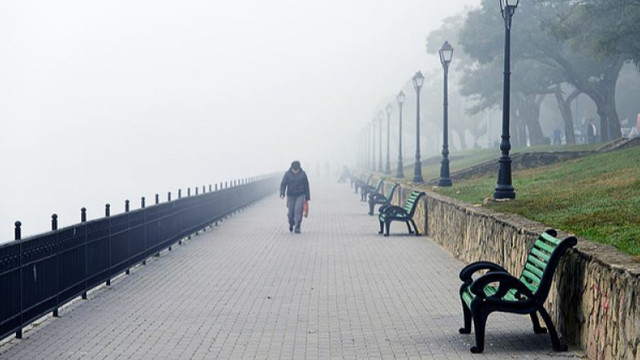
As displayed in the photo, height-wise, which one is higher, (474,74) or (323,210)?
(474,74)

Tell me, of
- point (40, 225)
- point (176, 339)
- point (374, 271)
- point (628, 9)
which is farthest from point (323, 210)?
point (40, 225)

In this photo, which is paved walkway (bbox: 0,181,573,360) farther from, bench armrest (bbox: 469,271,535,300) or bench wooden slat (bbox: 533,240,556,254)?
bench wooden slat (bbox: 533,240,556,254)

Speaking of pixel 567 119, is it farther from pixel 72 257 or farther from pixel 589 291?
pixel 589 291

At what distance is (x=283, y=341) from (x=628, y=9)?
30.8 metres

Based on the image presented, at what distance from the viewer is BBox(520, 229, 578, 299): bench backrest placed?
30.6ft

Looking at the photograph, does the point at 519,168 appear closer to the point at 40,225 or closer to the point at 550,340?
the point at 550,340

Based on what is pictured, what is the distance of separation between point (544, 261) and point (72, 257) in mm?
5633

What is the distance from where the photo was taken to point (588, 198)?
1756cm

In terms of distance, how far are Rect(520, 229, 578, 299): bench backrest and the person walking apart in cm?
1510

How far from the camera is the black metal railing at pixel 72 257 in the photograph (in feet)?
32.7

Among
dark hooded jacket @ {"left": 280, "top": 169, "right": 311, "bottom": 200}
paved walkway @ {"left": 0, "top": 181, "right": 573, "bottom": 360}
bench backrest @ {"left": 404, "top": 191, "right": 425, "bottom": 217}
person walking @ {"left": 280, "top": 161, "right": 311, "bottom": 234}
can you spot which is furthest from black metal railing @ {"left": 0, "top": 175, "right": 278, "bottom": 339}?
bench backrest @ {"left": 404, "top": 191, "right": 425, "bottom": 217}

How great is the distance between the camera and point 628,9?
123ft

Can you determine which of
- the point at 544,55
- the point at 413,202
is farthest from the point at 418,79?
the point at 413,202

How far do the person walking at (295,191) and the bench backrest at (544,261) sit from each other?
15101 mm
